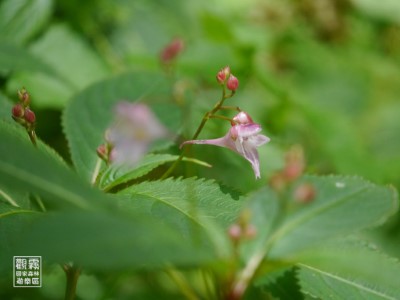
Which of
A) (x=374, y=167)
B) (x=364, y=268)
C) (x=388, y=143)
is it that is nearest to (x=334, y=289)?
(x=364, y=268)

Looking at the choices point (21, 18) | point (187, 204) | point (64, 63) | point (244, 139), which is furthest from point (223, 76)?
point (64, 63)

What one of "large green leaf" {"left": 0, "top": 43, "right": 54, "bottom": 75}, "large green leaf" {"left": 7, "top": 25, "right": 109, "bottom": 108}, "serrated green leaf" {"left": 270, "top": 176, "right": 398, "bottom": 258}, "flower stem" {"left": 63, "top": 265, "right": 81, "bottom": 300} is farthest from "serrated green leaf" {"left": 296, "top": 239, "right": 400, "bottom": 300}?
"large green leaf" {"left": 7, "top": 25, "right": 109, "bottom": 108}

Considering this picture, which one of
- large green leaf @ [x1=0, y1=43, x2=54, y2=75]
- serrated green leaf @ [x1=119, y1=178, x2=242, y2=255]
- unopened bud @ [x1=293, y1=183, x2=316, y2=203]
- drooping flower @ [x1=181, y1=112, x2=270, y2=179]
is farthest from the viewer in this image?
large green leaf @ [x1=0, y1=43, x2=54, y2=75]

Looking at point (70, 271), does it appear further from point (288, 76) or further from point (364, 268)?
point (288, 76)

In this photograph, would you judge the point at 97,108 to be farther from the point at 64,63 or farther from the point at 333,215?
the point at 64,63

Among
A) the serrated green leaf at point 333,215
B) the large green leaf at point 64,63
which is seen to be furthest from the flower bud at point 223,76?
the large green leaf at point 64,63

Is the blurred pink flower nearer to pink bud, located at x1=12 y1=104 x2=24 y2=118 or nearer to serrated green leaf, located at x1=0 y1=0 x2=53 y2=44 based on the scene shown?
pink bud, located at x1=12 y1=104 x2=24 y2=118
